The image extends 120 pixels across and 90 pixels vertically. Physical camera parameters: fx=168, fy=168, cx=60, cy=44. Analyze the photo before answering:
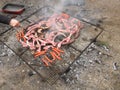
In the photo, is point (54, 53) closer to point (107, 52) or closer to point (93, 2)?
point (107, 52)

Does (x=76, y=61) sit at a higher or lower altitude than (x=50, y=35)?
lower

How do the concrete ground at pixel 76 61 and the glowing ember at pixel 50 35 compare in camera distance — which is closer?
the concrete ground at pixel 76 61

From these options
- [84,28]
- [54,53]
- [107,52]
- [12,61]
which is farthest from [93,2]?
[12,61]

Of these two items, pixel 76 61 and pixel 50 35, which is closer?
pixel 76 61

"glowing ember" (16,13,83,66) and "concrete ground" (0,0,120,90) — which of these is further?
"glowing ember" (16,13,83,66)
